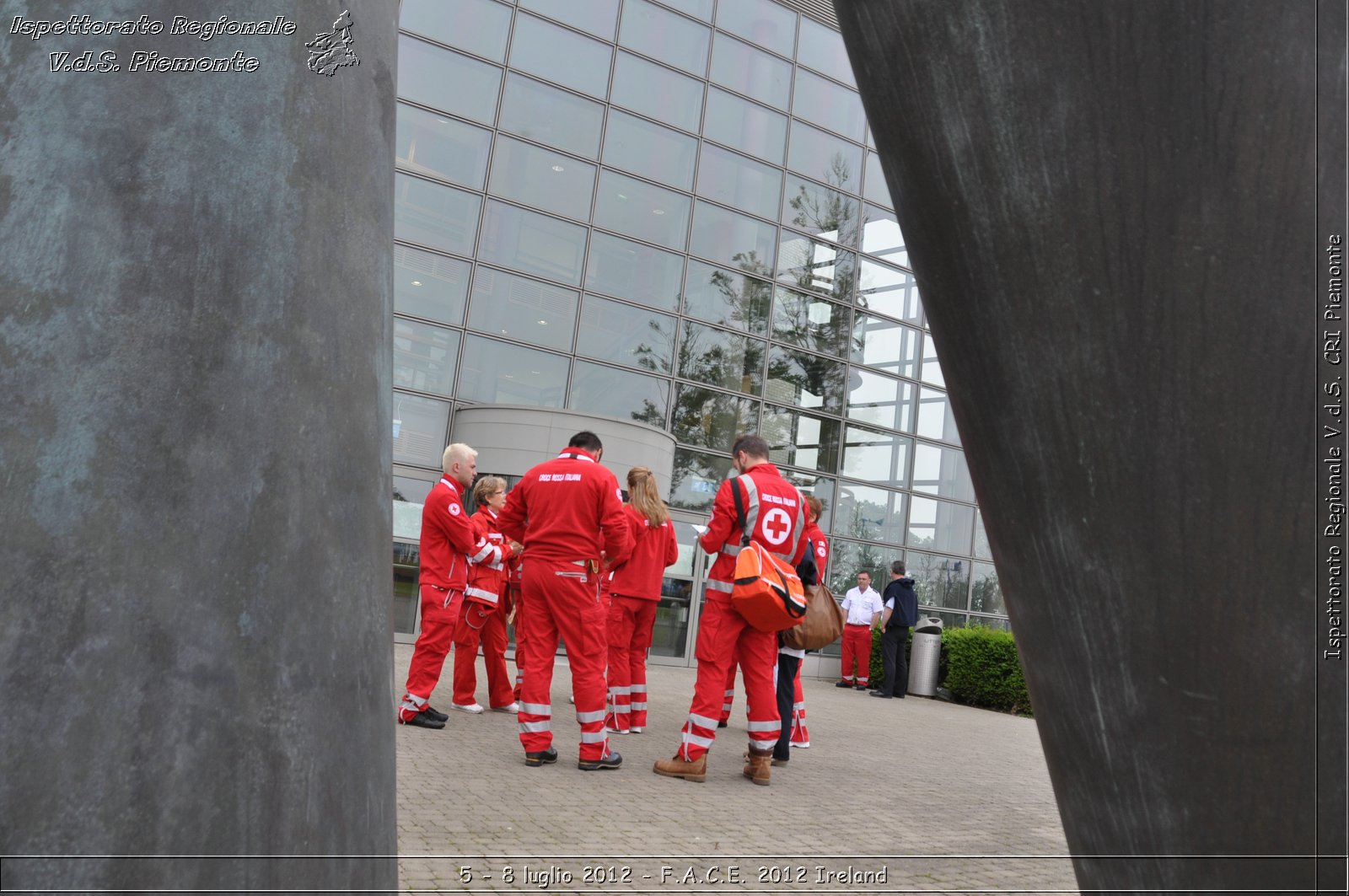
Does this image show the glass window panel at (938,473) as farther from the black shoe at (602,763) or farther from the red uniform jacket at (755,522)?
the black shoe at (602,763)

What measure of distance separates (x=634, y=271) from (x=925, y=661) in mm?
8787

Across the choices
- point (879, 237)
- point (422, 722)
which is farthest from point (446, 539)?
point (879, 237)

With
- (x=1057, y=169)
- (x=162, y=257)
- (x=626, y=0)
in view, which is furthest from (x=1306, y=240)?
(x=626, y=0)

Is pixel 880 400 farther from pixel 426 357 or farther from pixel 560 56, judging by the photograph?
pixel 426 357

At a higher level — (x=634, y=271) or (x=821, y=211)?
(x=821, y=211)

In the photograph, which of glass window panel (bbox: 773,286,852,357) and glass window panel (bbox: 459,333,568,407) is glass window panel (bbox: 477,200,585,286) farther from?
glass window panel (bbox: 773,286,852,357)

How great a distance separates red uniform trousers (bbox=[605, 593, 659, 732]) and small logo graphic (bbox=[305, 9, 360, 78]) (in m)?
7.12

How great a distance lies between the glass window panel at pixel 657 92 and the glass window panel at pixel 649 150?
0.84ft

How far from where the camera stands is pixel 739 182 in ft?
64.8

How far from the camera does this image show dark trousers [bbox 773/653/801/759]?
717 cm

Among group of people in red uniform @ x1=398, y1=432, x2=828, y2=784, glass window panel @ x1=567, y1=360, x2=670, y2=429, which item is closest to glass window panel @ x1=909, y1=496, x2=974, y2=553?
glass window panel @ x1=567, y1=360, x2=670, y2=429

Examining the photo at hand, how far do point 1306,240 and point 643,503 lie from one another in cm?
738

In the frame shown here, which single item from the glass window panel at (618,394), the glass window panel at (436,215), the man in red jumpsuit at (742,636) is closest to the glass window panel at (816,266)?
the glass window panel at (618,394)

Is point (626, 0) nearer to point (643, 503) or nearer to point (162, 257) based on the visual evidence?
point (643, 503)
